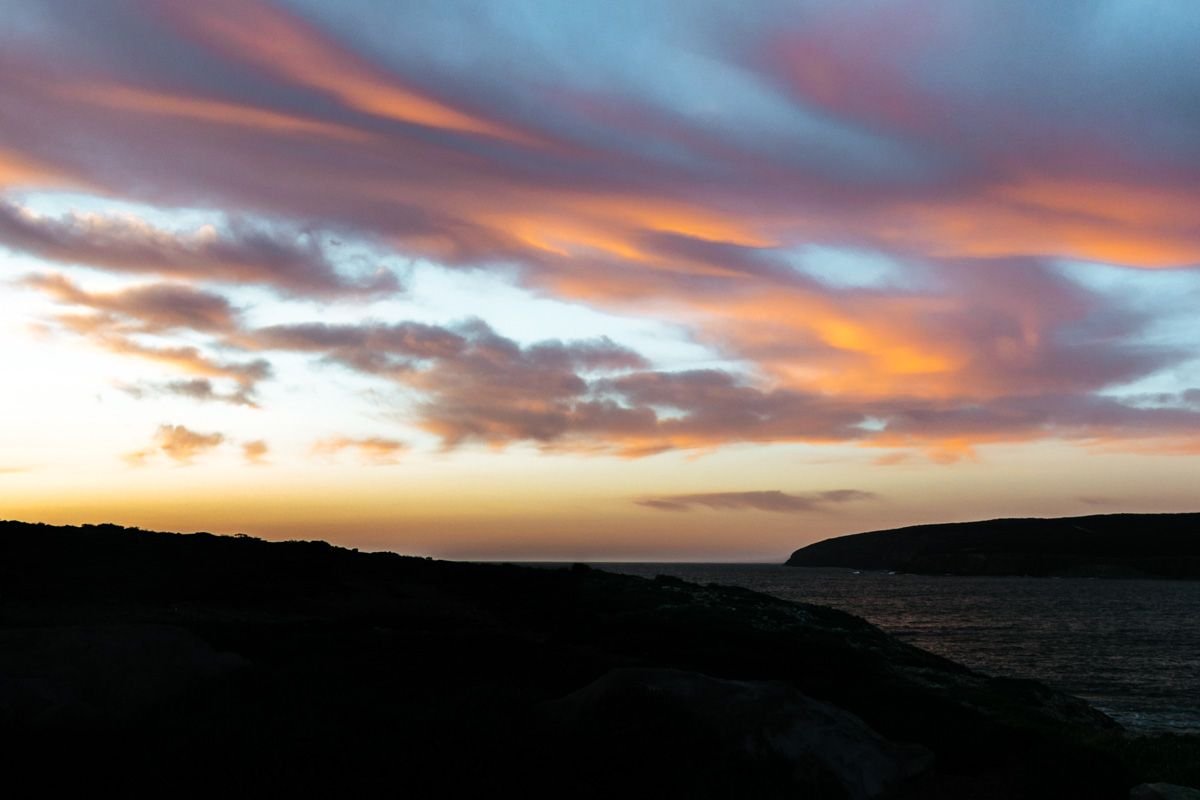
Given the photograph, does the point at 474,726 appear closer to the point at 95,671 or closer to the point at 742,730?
the point at 742,730

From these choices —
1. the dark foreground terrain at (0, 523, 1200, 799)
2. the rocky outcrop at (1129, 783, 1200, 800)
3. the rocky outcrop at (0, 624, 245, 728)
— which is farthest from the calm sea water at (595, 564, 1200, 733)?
the rocky outcrop at (0, 624, 245, 728)

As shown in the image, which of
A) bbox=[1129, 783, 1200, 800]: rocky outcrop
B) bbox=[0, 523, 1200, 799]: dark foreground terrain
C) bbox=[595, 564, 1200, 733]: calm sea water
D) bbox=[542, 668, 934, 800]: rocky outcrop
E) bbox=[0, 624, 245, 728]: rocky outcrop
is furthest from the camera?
bbox=[595, 564, 1200, 733]: calm sea water

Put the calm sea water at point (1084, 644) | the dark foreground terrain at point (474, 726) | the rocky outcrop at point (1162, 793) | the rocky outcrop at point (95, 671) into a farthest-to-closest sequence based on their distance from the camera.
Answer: the calm sea water at point (1084, 644), the rocky outcrop at point (1162, 793), the rocky outcrop at point (95, 671), the dark foreground terrain at point (474, 726)

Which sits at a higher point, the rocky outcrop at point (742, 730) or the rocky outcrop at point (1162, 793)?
the rocky outcrop at point (742, 730)

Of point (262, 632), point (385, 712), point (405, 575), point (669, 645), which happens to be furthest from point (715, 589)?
point (385, 712)

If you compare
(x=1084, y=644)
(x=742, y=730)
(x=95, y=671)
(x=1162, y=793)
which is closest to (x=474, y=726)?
(x=742, y=730)

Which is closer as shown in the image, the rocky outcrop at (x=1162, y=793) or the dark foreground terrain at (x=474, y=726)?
the dark foreground terrain at (x=474, y=726)

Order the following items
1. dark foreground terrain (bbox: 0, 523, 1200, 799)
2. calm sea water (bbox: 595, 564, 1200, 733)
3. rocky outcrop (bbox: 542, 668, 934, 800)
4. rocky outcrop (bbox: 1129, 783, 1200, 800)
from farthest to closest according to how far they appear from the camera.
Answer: calm sea water (bbox: 595, 564, 1200, 733) < rocky outcrop (bbox: 1129, 783, 1200, 800) < rocky outcrop (bbox: 542, 668, 934, 800) < dark foreground terrain (bbox: 0, 523, 1200, 799)

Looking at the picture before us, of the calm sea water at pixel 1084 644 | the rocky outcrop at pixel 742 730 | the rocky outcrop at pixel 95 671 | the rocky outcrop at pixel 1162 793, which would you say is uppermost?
the rocky outcrop at pixel 95 671

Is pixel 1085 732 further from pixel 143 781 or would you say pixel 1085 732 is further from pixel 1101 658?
pixel 1101 658

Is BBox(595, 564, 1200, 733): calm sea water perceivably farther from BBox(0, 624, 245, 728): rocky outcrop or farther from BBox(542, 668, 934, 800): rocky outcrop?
BBox(0, 624, 245, 728): rocky outcrop

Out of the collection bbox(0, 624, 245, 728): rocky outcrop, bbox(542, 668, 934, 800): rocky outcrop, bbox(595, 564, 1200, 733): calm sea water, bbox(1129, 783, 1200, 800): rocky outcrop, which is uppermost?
bbox(0, 624, 245, 728): rocky outcrop

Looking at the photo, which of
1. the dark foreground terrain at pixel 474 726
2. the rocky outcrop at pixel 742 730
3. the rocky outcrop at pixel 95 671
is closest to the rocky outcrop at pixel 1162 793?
the dark foreground terrain at pixel 474 726

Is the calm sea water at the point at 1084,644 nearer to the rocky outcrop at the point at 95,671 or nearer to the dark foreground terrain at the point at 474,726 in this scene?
the dark foreground terrain at the point at 474,726
